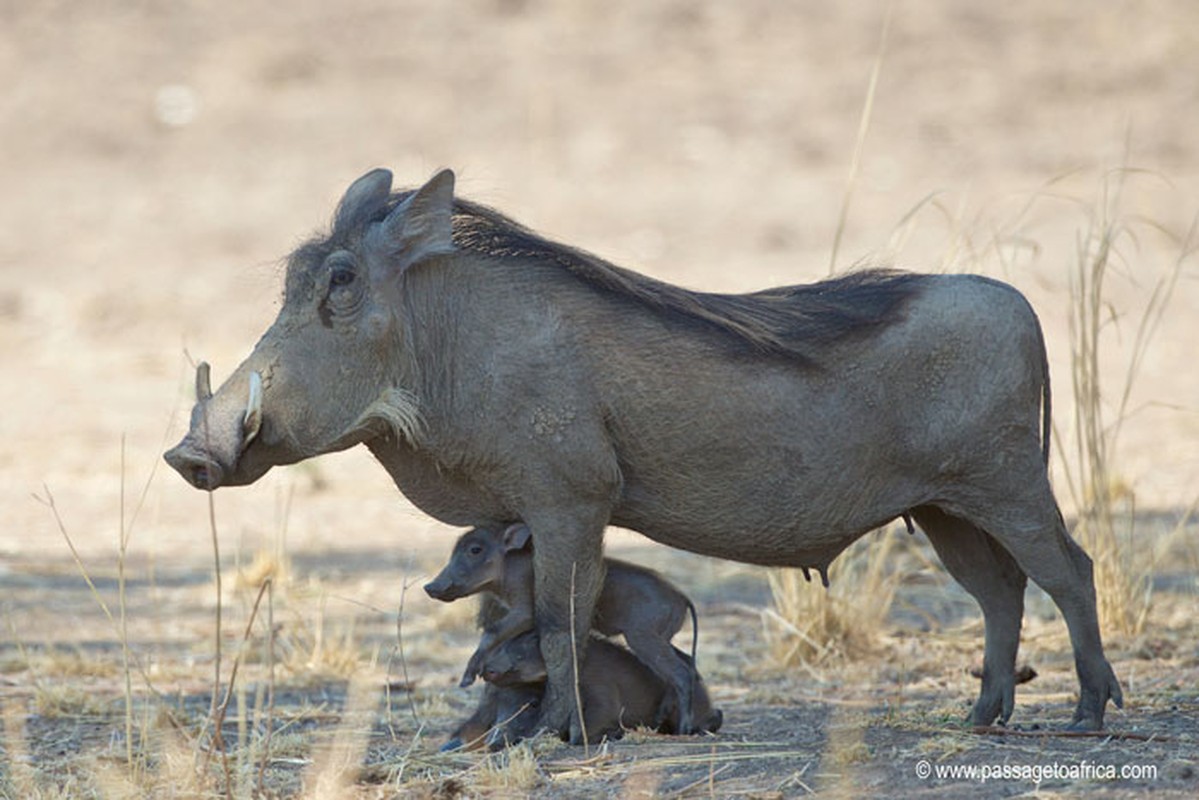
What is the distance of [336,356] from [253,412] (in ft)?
0.97

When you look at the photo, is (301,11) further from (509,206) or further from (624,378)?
(624,378)

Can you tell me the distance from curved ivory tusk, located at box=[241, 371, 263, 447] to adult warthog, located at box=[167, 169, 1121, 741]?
0.02m

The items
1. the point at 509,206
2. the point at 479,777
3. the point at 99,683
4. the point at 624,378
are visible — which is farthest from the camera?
the point at 509,206

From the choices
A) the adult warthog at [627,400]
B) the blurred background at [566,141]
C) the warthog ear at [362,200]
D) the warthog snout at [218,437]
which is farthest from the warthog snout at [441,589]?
the blurred background at [566,141]

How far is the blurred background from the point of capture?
1471 centimetres

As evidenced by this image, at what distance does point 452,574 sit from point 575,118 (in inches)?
523

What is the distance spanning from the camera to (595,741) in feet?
17.2

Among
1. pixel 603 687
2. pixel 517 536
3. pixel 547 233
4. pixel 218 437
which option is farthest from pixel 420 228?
pixel 547 233

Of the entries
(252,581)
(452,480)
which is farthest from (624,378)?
(252,581)

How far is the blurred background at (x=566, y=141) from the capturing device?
14.7m

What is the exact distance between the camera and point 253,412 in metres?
4.89

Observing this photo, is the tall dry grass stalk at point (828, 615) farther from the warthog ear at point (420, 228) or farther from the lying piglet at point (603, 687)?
the warthog ear at point (420, 228)

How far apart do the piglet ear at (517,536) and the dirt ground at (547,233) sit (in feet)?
1.87

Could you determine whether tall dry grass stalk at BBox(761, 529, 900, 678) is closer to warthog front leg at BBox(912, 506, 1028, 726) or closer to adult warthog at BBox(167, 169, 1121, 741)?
warthog front leg at BBox(912, 506, 1028, 726)
